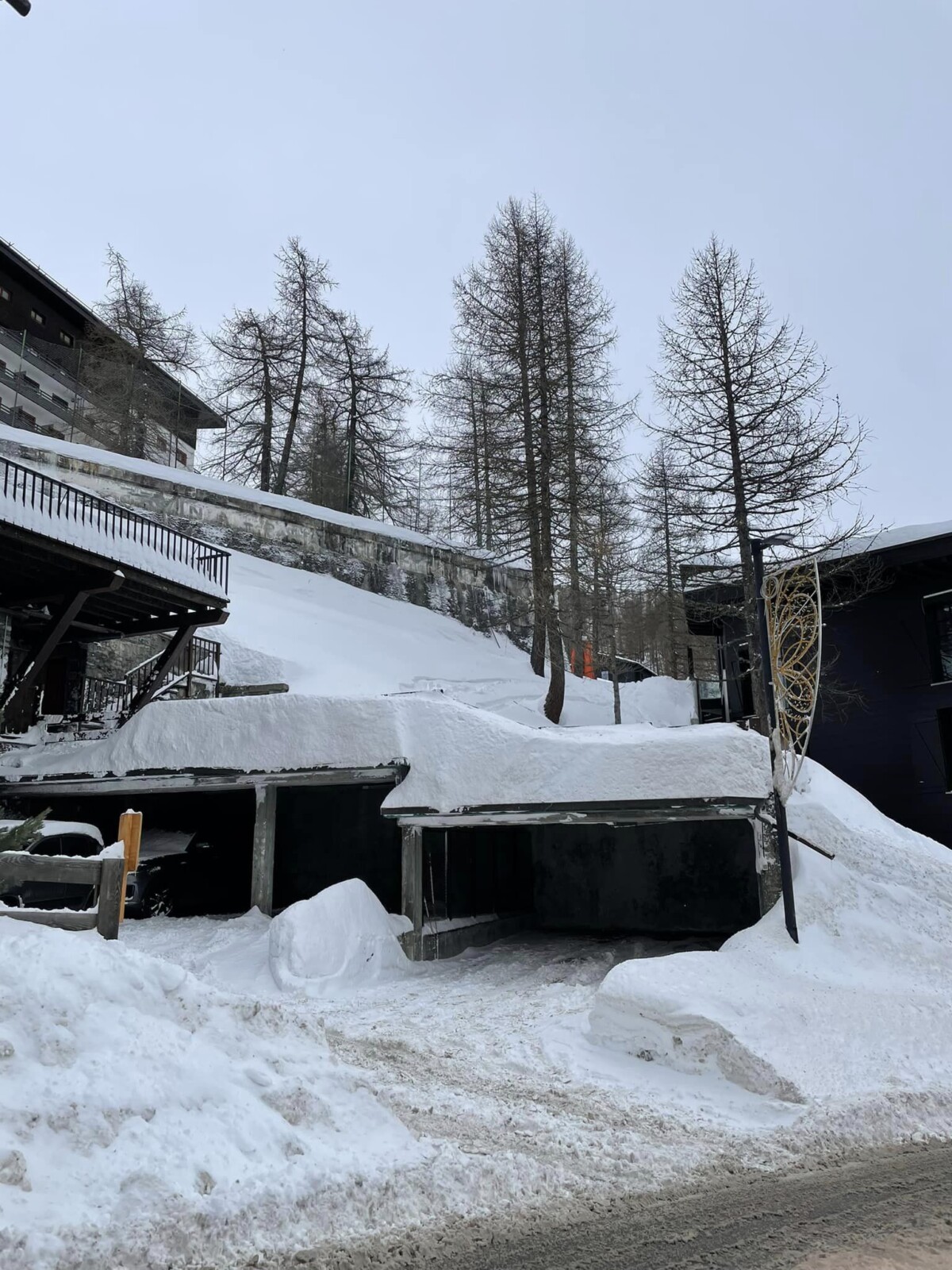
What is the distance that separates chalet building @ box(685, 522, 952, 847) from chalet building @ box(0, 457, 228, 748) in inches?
434

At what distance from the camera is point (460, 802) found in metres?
11.8

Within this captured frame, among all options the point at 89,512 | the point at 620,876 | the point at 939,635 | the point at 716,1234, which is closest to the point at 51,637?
the point at 89,512

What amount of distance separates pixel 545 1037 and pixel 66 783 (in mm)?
10123

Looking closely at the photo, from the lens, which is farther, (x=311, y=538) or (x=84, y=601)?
(x=311, y=538)

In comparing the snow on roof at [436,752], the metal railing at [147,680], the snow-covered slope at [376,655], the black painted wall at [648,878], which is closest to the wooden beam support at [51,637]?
the metal railing at [147,680]

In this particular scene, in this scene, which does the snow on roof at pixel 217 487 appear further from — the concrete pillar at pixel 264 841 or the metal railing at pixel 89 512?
the concrete pillar at pixel 264 841

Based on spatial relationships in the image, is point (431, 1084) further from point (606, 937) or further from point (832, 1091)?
point (606, 937)

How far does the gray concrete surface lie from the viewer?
3.85 meters

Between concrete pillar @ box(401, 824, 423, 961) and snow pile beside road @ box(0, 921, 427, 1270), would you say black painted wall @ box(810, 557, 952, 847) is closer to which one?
concrete pillar @ box(401, 824, 423, 961)

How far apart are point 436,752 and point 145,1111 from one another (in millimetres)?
8241

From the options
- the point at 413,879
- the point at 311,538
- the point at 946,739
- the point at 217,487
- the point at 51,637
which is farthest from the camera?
the point at 311,538

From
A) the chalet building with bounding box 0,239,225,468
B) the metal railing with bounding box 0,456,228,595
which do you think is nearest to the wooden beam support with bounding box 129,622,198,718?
the metal railing with bounding box 0,456,228,595

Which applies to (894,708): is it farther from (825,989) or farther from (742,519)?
(825,989)

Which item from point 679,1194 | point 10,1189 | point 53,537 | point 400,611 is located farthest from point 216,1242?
point 400,611
